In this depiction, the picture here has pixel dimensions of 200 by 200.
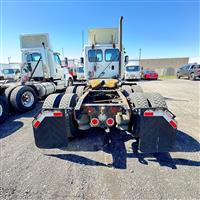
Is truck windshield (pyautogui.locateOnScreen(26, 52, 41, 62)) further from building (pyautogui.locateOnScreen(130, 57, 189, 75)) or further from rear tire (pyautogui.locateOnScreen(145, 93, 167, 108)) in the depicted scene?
building (pyautogui.locateOnScreen(130, 57, 189, 75))

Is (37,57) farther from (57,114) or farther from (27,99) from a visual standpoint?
(57,114)

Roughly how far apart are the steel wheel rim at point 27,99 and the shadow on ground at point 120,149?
363 cm

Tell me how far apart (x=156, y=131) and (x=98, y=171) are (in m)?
1.21

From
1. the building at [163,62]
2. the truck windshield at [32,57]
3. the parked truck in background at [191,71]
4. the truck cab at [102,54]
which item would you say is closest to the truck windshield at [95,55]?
the truck cab at [102,54]

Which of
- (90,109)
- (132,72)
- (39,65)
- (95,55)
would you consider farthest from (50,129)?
(132,72)

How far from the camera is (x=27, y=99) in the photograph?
5887 millimetres

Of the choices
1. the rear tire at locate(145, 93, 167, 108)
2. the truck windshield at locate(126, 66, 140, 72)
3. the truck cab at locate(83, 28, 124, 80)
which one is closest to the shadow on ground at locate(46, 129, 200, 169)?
the rear tire at locate(145, 93, 167, 108)

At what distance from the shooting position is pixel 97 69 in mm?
6277

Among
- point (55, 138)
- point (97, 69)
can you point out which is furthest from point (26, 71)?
point (55, 138)

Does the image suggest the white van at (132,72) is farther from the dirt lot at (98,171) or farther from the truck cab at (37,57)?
the dirt lot at (98,171)

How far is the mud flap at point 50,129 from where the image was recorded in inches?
99.9

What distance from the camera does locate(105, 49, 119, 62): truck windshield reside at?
602 centimetres

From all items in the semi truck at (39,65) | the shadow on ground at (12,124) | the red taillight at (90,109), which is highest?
the semi truck at (39,65)

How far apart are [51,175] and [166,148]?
2016mm
